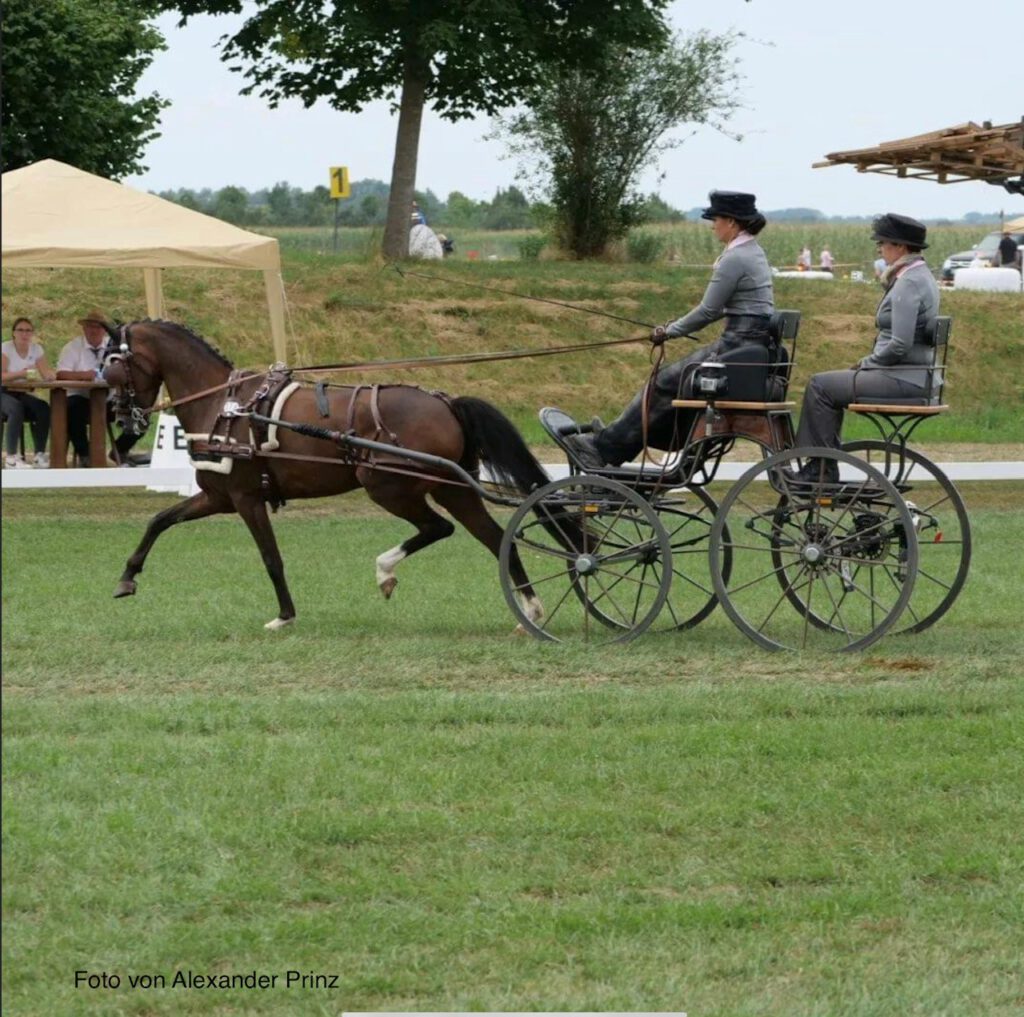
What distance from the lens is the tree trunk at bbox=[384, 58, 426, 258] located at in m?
28.8

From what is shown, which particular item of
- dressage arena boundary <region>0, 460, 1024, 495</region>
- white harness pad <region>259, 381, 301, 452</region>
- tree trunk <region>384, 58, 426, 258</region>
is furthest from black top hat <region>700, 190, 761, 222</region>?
tree trunk <region>384, 58, 426, 258</region>

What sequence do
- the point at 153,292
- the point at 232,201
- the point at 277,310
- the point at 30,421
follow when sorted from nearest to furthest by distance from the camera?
the point at 30,421, the point at 277,310, the point at 153,292, the point at 232,201

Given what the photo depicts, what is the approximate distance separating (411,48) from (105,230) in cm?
1300

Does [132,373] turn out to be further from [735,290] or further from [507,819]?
[507,819]

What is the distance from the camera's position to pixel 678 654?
962cm

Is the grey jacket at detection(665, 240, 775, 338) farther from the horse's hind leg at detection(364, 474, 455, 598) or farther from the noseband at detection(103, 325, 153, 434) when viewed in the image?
the noseband at detection(103, 325, 153, 434)

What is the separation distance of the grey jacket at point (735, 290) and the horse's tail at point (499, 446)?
108 cm

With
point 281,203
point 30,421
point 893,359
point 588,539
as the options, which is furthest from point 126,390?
point 281,203

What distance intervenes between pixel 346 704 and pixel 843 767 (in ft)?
7.32

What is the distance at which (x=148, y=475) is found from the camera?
16.2 meters

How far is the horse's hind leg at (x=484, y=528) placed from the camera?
10.1 metres

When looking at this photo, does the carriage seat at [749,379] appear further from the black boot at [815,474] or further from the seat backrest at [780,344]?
the black boot at [815,474]

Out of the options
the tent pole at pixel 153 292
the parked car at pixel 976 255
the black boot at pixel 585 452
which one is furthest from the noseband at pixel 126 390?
the parked car at pixel 976 255

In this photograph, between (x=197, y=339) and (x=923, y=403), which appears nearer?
(x=923, y=403)
